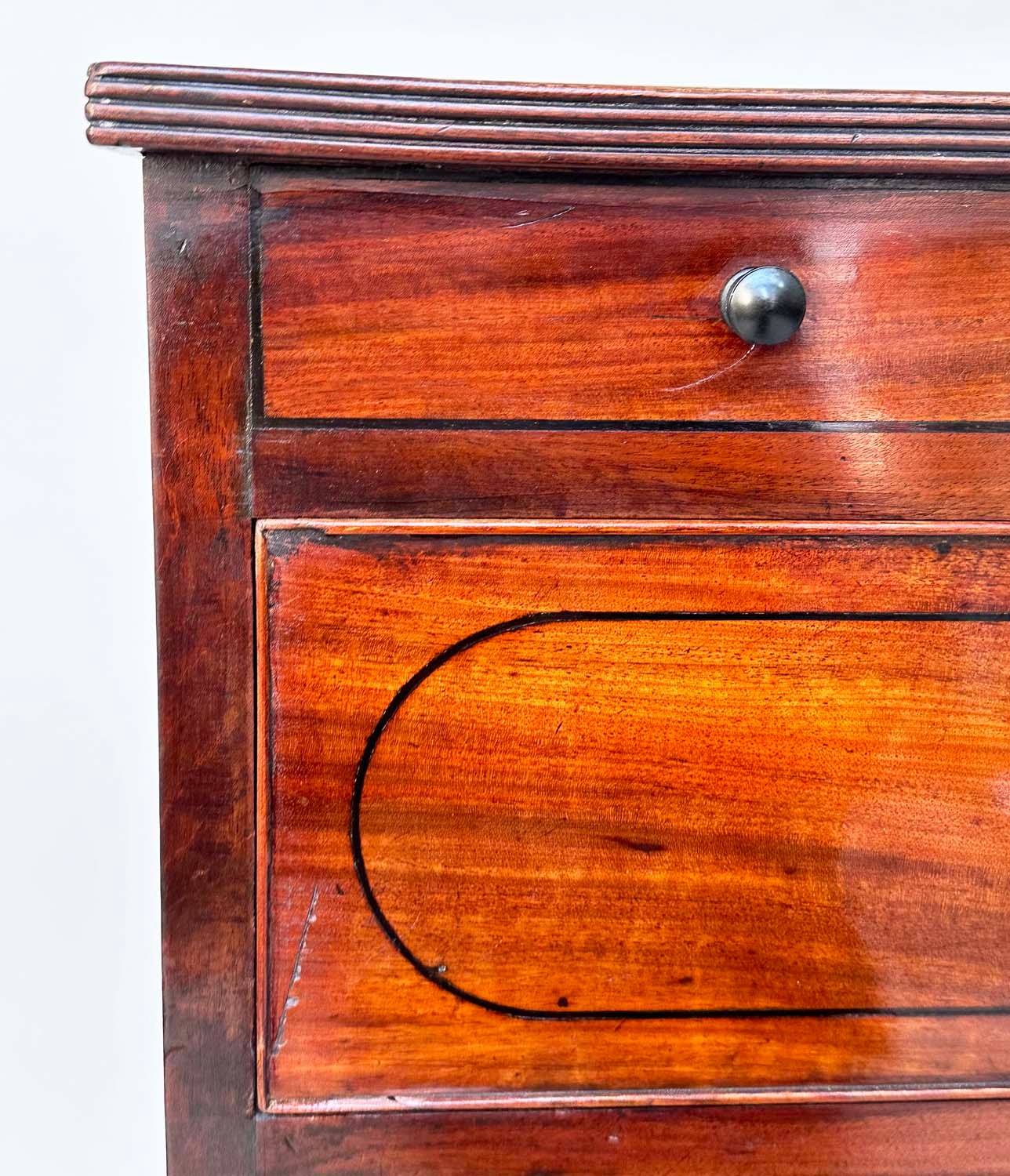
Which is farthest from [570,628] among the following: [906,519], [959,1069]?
[959,1069]

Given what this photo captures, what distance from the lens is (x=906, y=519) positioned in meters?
0.48

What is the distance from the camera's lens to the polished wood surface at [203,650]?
44 centimetres

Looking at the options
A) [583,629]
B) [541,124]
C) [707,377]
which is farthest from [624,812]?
[541,124]

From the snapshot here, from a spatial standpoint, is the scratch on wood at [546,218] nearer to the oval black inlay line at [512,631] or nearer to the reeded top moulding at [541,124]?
the reeded top moulding at [541,124]

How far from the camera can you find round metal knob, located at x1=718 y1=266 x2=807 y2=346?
0.43 metres

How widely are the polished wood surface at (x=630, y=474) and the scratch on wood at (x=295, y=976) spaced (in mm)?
180

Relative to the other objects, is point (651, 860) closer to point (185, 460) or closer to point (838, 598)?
point (838, 598)

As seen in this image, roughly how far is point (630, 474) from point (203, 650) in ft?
0.68

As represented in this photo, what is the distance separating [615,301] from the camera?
0.45 meters

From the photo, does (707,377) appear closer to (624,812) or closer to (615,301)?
(615,301)

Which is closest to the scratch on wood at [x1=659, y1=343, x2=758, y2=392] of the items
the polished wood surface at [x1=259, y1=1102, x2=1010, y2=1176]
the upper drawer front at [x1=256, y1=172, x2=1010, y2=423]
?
the upper drawer front at [x1=256, y1=172, x2=1010, y2=423]

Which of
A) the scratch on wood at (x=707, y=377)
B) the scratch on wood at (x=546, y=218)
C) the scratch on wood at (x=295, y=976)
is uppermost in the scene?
the scratch on wood at (x=546, y=218)

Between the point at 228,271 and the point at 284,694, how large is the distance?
185 mm

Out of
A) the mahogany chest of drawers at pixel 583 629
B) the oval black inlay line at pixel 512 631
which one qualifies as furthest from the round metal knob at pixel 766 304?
the oval black inlay line at pixel 512 631
